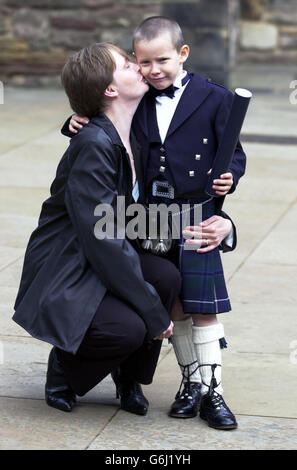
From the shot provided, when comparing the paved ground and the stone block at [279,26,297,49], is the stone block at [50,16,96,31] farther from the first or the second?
the stone block at [279,26,297,49]

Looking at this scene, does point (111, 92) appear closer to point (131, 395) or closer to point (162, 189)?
point (162, 189)

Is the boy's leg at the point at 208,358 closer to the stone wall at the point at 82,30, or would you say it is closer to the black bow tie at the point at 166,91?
the black bow tie at the point at 166,91

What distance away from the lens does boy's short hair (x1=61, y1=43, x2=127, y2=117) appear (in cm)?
369

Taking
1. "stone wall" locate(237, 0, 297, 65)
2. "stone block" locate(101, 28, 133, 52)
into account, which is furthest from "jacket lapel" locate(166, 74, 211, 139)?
"stone wall" locate(237, 0, 297, 65)

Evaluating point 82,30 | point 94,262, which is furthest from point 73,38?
point 94,262


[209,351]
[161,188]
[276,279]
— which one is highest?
[161,188]

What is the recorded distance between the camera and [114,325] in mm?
3637

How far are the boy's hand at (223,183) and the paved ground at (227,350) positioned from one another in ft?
2.86

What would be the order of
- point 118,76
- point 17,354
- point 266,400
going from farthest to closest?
point 17,354
point 266,400
point 118,76

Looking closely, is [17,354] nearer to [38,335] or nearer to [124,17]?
[38,335]

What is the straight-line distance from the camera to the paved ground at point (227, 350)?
145 inches
